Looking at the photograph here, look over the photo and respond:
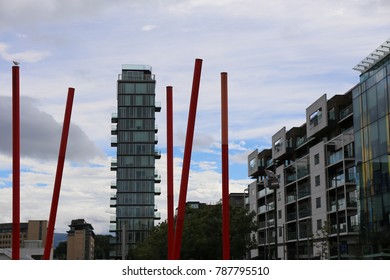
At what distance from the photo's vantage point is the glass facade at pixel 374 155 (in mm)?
44156

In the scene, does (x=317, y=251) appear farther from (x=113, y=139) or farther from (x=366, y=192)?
(x=113, y=139)

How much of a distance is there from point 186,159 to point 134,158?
101 meters

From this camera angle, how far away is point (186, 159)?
1747cm

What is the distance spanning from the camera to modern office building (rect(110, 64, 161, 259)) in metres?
112

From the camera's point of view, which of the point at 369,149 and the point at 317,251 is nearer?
the point at 369,149

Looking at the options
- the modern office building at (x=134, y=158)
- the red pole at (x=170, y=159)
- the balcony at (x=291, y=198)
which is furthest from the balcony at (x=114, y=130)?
the red pole at (x=170, y=159)

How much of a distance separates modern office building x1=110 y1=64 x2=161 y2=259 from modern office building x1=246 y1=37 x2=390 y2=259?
19121mm

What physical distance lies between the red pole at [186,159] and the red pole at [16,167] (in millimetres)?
4118

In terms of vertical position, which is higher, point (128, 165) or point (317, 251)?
point (128, 165)

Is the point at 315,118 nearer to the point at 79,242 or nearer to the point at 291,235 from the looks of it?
the point at 291,235

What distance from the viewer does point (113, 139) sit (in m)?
120

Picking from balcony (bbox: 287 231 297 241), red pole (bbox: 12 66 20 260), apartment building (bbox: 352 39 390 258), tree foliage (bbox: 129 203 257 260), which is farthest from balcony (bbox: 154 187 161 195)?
red pole (bbox: 12 66 20 260)
